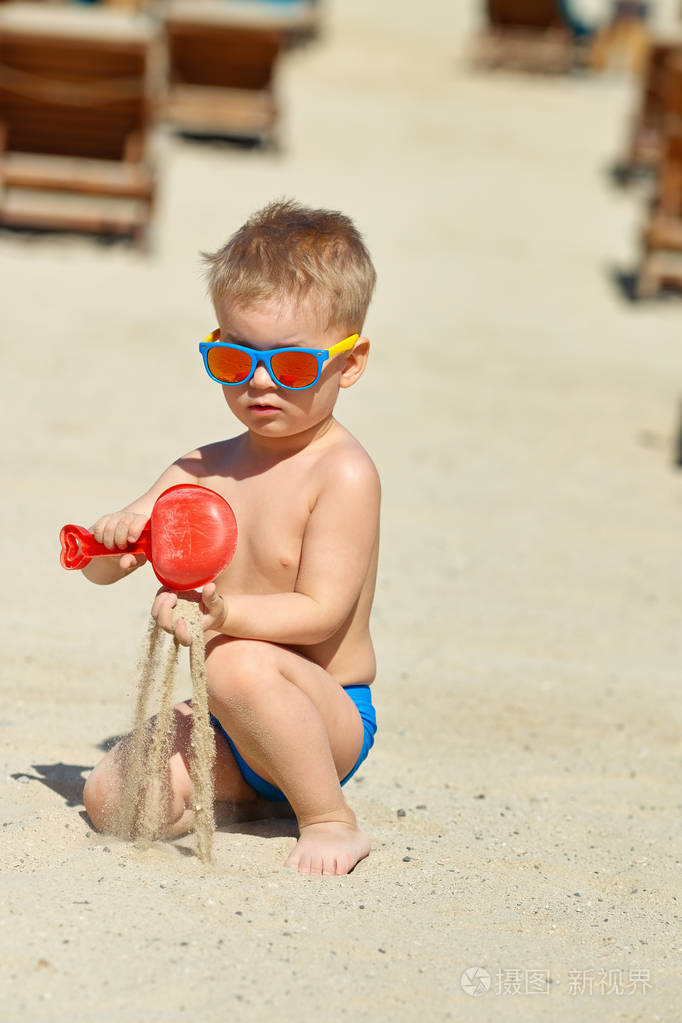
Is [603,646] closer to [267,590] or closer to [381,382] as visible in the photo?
[267,590]

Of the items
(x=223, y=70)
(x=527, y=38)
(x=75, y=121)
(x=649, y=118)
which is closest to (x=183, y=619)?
(x=75, y=121)

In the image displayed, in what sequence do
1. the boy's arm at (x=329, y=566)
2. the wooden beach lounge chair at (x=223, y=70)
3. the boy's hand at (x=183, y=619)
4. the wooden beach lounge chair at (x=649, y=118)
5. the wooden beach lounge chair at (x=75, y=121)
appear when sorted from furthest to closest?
1. the wooden beach lounge chair at (x=649, y=118)
2. the wooden beach lounge chair at (x=223, y=70)
3. the wooden beach lounge chair at (x=75, y=121)
4. the boy's arm at (x=329, y=566)
5. the boy's hand at (x=183, y=619)

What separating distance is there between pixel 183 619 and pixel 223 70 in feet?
35.2

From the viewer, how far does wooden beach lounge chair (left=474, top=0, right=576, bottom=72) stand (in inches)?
676

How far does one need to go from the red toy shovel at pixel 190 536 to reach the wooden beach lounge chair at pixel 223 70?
996cm

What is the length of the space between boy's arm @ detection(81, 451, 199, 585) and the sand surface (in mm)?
490

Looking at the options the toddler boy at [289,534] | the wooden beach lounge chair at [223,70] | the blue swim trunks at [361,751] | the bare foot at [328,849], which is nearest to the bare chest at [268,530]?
the toddler boy at [289,534]

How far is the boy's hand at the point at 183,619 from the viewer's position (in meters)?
2.27

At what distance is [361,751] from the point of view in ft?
8.83

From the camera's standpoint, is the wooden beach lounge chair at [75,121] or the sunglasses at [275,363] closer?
the sunglasses at [275,363]

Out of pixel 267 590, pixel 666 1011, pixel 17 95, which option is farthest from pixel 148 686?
pixel 17 95

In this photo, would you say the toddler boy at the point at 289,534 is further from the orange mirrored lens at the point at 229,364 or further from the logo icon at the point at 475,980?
the logo icon at the point at 475,980

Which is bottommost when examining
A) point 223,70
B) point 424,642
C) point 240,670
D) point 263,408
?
point 424,642

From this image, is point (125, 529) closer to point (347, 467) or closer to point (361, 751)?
point (347, 467)
